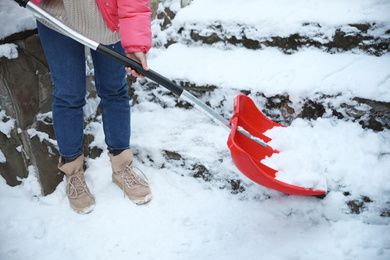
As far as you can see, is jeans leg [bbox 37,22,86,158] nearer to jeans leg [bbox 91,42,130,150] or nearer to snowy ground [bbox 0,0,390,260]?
jeans leg [bbox 91,42,130,150]

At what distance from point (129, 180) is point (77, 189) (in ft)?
0.89

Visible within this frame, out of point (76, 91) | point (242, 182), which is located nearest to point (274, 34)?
point (242, 182)

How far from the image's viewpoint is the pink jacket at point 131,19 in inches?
41.7

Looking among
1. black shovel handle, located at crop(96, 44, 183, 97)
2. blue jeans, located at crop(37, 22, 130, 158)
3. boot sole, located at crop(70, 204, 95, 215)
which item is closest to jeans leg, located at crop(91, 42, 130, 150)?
blue jeans, located at crop(37, 22, 130, 158)

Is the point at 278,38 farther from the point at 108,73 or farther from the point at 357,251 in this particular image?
the point at 357,251

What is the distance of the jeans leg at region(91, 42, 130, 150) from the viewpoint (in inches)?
51.1

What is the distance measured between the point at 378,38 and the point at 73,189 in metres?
1.81

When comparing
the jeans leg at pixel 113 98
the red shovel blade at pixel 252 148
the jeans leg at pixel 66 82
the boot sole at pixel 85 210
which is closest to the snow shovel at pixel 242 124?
the red shovel blade at pixel 252 148

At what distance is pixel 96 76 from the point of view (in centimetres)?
135

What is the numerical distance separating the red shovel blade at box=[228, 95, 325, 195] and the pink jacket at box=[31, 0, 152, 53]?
0.52 meters

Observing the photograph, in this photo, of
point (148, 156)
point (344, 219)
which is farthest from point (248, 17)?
point (344, 219)

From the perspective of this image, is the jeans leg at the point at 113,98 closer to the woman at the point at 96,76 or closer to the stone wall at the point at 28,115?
the woman at the point at 96,76

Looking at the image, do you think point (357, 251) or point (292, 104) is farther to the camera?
point (292, 104)

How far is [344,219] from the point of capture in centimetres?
117
